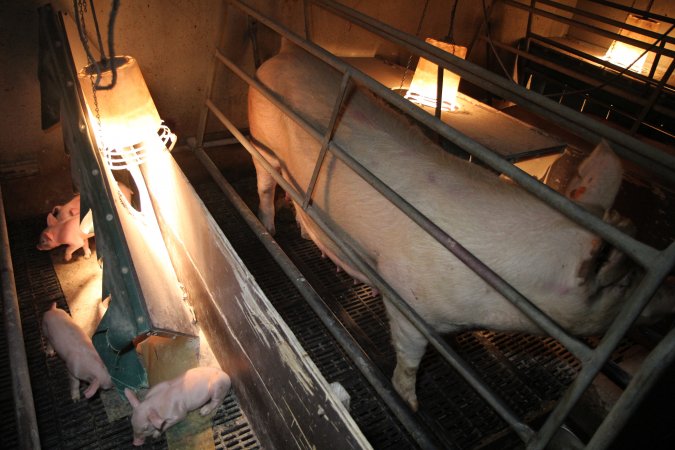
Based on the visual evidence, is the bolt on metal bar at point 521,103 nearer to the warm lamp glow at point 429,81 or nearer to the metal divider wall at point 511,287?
the metal divider wall at point 511,287

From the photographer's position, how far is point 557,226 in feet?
5.66

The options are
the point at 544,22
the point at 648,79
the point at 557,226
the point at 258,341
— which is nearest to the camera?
the point at 557,226

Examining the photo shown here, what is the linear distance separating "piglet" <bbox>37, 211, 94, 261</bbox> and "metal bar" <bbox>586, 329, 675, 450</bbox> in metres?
3.04

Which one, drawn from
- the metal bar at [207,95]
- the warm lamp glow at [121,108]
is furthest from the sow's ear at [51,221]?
the metal bar at [207,95]

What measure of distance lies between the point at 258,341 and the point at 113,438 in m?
1.04

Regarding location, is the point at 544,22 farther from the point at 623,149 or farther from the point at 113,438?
the point at 113,438

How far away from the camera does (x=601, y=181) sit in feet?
5.45

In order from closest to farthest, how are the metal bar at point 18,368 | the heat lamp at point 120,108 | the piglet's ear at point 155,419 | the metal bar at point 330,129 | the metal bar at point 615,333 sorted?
the metal bar at point 615,333, the metal bar at point 18,368, the metal bar at point 330,129, the piglet's ear at point 155,419, the heat lamp at point 120,108

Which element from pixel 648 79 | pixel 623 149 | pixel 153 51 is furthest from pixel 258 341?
pixel 648 79

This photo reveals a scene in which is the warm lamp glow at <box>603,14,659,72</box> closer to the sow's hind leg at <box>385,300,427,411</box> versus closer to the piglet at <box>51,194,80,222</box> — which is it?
the sow's hind leg at <box>385,300,427,411</box>

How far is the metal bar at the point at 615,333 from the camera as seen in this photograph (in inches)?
42.3

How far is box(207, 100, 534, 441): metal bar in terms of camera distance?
157 centimetres

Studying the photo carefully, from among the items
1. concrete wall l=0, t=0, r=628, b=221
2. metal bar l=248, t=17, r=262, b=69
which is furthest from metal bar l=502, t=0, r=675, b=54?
metal bar l=248, t=17, r=262, b=69

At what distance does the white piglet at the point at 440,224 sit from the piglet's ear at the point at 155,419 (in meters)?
1.20
